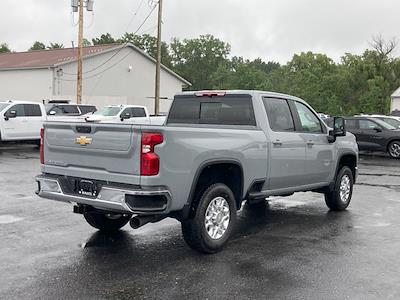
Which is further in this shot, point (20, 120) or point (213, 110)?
point (20, 120)

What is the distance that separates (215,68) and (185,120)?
301ft

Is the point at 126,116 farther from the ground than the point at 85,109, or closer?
closer

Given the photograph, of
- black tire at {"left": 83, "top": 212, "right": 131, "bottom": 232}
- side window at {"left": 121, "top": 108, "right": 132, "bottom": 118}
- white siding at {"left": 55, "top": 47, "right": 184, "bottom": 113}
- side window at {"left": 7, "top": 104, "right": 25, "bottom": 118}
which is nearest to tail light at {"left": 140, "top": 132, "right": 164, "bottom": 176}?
black tire at {"left": 83, "top": 212, "right": 131, "bottom": 232}

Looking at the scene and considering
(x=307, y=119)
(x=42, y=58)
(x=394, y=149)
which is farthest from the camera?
(x=42, y=58)

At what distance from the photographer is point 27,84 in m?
38.5

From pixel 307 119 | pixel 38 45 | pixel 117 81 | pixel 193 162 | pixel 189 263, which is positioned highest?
pixel 38 45

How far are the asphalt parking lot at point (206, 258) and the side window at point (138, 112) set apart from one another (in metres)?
14.9

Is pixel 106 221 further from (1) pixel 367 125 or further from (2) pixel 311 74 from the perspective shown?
(2) pixel 311 74

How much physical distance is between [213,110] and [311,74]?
59.2 meters

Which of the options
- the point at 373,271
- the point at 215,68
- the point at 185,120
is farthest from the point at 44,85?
the point at 215,68

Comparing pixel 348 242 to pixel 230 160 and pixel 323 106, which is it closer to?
pixel 230 160

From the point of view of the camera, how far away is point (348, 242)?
698cm

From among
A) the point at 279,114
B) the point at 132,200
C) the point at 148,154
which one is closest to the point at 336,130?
the point at 279,114

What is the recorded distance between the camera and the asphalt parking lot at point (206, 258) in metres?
5.00
